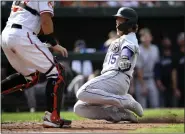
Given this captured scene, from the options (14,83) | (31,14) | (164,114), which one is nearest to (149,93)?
(164,114)

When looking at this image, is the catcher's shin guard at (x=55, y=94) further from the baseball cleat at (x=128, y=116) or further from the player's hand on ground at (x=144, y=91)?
the player's hand on ground at (x=144, y=91)

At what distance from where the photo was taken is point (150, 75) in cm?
1305

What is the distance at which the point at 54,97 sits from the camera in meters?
6.02

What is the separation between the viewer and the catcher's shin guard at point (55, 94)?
5980mm

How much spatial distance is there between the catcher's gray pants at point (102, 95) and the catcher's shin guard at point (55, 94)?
63cm

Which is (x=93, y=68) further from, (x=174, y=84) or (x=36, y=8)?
(x=36, y=8)

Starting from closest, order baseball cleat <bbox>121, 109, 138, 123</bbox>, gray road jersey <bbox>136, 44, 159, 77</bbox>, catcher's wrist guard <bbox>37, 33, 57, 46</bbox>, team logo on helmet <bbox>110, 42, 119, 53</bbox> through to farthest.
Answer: catcher's wrist guard <bbox>37, 33, 57, 46</bbox> < team logo on helmet <bbox>110, 42, 119, 53</bbox> < baseball cleat <bbox>121, 109, 138, 123</bbox> < gray road jersey <bbox>136, 44, 159, 77</bbox>

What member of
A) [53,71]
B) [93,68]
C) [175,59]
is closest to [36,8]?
[53,71]

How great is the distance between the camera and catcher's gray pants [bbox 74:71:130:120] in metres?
6.63

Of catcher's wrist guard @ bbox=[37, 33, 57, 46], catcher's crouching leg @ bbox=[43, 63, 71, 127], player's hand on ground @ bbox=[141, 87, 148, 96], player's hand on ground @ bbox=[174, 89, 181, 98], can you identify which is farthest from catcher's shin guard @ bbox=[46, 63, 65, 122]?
A: player's hand on ground @ bbox=[174, 89, 181, 98]

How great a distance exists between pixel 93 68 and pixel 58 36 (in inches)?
115

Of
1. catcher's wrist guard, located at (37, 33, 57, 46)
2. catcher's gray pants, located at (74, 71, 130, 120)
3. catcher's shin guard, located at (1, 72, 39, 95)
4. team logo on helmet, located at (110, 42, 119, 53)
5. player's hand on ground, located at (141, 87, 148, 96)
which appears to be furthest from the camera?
player's hand on ground, located at (141, 87, 148, 96)

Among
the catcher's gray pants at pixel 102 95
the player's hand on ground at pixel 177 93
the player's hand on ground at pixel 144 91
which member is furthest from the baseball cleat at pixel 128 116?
the player's hand on ground at pixel 177 93

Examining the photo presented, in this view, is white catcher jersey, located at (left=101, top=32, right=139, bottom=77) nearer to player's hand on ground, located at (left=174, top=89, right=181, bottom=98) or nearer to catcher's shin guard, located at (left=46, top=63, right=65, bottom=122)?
catcher's shin guard, located at (left=46, top=63, right=65, bottom=122)
